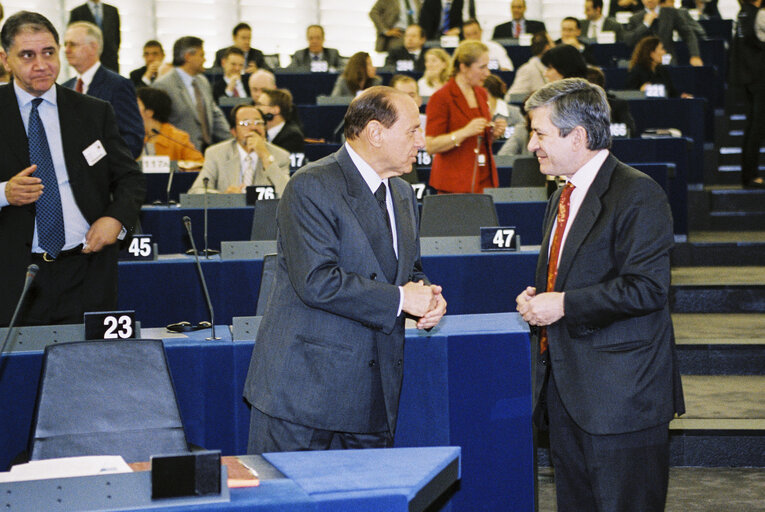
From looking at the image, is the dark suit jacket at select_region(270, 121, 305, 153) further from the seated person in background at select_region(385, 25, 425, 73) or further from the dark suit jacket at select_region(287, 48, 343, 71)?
the dark suit jacket at select_region(287, 48, 343, 71)

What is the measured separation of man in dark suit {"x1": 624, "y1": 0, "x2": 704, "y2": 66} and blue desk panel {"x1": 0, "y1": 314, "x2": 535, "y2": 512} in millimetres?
8771

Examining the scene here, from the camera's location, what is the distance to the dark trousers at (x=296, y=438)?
2.47m

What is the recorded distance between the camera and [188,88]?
334 inches

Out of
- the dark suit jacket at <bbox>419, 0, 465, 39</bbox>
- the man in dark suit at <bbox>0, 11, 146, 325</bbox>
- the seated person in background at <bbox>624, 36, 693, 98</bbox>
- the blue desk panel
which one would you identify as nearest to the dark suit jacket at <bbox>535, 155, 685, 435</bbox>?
the blue desk panel

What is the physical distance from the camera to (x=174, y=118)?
27.9 feet

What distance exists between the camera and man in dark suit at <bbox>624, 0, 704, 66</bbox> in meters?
11.4

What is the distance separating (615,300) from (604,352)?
16cm

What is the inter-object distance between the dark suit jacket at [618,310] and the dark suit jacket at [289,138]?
5.20 m

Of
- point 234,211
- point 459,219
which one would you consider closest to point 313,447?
point 459,219

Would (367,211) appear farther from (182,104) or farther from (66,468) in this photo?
(182,104)

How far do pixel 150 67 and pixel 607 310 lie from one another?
29.6 ft

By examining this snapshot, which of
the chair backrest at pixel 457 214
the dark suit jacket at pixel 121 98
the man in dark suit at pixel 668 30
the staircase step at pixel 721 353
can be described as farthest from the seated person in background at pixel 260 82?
the man in dark suit at pixel 668 30

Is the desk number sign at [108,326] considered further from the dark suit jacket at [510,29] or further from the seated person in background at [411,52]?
the dark suit jacket at [510,29]

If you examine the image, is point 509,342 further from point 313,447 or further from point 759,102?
point 759,102
